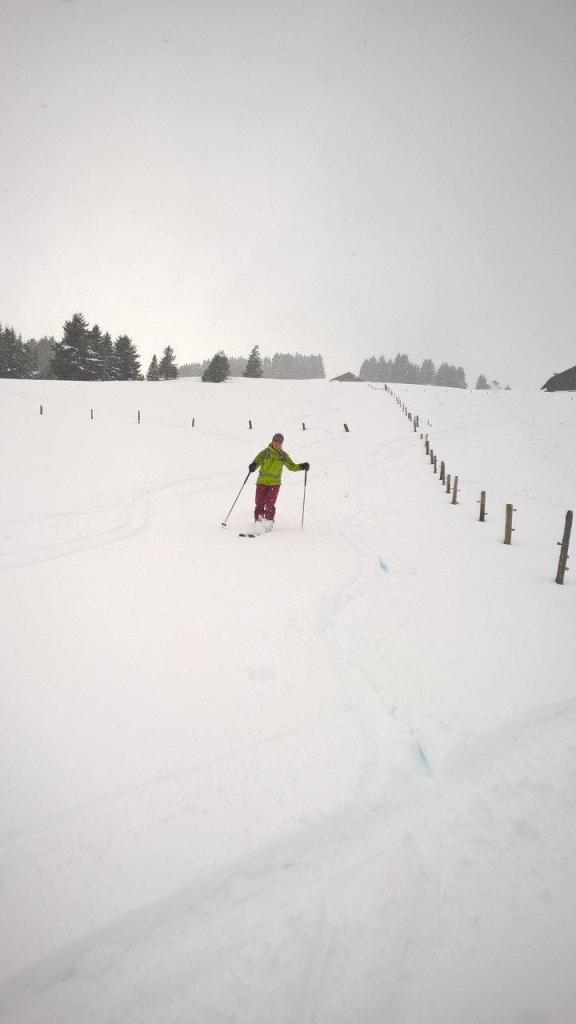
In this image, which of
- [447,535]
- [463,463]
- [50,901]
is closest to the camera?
[50,901]

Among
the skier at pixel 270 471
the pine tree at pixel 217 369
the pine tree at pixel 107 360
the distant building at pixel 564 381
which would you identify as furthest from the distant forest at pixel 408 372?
the skier at pixel 270 471

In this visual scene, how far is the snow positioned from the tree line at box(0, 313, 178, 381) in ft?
145

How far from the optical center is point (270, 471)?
8516 mm

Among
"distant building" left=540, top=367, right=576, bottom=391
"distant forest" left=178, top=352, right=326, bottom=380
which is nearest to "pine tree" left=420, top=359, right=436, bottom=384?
"distant forest" left=178, top=352, right=326, bottom=380

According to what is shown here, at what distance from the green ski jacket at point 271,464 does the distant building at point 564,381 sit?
60.8 metres

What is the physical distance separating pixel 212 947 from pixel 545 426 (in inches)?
1260

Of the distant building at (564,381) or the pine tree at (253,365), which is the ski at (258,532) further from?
the distant building at (564,381)

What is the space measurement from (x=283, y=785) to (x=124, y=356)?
55360 millimetres

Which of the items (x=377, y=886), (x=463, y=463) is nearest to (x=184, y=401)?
(x=463, y=463)

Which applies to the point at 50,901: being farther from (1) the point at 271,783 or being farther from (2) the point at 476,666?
(2) the point at 476,666

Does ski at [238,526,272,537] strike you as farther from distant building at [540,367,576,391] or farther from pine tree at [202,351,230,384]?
distant building at [540,367,576,391]

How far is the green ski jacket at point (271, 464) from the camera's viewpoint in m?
8.47

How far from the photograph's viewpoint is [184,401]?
3144cm

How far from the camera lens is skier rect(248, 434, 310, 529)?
8445 millimetres
